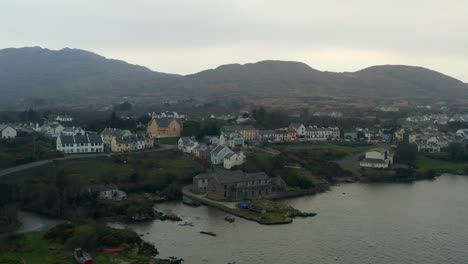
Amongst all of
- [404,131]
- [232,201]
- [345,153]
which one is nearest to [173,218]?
[232,201]

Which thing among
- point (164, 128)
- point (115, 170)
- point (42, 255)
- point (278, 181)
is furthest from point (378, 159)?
point (42, 255)

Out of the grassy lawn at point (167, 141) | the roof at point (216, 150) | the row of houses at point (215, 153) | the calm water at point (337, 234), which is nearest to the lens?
the calm water at point (337, 234)

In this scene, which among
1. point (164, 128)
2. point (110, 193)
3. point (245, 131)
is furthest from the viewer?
point (164, 128)

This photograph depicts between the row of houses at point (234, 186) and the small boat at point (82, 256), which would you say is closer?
the small boat at point (82, 256)

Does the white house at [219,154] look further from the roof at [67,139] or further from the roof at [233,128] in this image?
the roof at [67,139]

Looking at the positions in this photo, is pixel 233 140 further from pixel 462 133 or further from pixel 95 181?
pixel 462 133

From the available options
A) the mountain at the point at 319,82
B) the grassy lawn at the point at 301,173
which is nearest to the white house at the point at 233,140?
the grassy lawn at the point at 301,173

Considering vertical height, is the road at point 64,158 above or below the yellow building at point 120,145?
below

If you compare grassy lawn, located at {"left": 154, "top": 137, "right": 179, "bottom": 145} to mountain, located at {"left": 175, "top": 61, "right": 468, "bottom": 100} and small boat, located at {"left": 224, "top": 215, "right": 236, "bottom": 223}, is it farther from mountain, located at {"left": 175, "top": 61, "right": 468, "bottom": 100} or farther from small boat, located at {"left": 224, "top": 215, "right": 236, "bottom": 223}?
mountain, located at {"left": 175, "top": 61, "right": 468, "bottom": 100}
